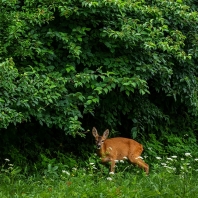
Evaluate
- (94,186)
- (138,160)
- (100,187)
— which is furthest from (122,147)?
(100,187)

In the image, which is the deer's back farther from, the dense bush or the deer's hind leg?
the dense bush

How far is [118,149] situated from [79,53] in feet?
6.28

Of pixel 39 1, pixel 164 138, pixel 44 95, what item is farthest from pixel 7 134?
pixel 164 138

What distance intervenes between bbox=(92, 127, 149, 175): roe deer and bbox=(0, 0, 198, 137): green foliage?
608 millimetres

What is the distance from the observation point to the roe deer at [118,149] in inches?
368

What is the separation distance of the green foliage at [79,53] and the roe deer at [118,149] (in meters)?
0.61

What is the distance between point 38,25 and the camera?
8781mm

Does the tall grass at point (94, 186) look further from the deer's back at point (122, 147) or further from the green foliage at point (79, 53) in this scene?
the deer's back at point (122, 147)

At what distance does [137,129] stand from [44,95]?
2.96 metres

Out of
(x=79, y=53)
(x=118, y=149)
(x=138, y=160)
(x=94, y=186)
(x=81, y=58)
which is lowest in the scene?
(x=138, y=160)

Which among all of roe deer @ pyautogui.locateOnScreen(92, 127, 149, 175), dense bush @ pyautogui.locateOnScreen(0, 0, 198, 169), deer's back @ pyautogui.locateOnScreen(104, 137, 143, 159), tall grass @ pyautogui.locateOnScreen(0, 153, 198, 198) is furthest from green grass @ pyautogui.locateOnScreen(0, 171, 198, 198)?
deer's back @ pyautogui.locateOnScreen(104, 137, 143, 159)

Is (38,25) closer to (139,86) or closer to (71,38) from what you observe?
(71,38)

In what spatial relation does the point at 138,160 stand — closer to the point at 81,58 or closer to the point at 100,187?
the point at 81,58

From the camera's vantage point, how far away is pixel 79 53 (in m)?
8.61
